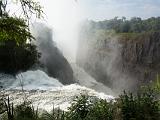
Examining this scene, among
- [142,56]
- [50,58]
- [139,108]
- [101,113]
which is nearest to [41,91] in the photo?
[101,113]

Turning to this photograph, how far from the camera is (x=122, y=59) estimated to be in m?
99.6

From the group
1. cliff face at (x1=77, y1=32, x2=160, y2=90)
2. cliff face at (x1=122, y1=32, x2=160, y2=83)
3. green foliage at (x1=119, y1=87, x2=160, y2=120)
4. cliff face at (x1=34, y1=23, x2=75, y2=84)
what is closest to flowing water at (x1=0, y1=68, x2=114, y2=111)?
cliff face at (x1=34, y1=23, x2=75, y2=84)

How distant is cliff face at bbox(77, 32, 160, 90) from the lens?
92213 mm

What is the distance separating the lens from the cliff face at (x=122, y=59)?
3630 inches

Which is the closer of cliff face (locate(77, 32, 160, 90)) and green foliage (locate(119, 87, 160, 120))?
green foliage (locate(119, 87, 160, 120))

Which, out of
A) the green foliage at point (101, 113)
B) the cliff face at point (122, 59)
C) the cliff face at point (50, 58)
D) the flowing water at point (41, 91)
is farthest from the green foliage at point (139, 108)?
the cliff face at point (122, 59)

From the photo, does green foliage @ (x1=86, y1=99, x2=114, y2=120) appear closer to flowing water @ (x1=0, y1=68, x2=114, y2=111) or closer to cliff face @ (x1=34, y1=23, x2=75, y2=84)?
flowing water @ (x1=0, y1=68, x2=114, y2=111)

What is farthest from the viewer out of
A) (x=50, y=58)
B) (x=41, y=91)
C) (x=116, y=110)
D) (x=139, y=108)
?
(x=50, y=58)

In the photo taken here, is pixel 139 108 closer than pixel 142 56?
Yes

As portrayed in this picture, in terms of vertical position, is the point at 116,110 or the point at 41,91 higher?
the point at 116,110

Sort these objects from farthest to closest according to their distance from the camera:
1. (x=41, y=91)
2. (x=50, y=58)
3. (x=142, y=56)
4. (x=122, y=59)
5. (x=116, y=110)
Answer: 1. (x=122, y=59)
2. (x=142, y=56)
3. (x=50, y=58)
4. (x=41, y=91)
5. (x=116, y=110)

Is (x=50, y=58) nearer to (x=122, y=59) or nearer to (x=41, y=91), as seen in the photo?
(x=41, y=91)

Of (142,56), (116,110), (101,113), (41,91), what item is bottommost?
(41,91)

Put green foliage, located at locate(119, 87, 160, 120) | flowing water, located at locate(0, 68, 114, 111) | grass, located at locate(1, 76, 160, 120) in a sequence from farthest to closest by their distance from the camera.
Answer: flowing water, located at locate(0, 68, 114, 111), green foliage, located at locate(119, 87, 160, 120), grass, located at locate(1, 76, 160, 120)
